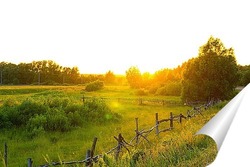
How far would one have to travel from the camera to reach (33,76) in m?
104

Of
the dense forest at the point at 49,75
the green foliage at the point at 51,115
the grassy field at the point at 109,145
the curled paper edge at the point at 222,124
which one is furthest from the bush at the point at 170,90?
the curled paper edge at the point at 222,124

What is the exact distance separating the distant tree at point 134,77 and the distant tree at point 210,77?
5997cm

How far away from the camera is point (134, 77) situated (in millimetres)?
116500

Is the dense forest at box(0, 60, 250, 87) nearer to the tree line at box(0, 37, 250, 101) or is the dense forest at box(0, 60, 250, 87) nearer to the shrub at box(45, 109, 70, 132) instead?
the tree line at box(0, 37, 250, 101)

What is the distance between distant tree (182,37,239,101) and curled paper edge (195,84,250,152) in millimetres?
42320

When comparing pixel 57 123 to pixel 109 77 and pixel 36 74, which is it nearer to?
pixel 36 74

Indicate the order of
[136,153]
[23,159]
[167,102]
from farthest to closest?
1. [167,102]
2. [23,159]
3. [136,153]

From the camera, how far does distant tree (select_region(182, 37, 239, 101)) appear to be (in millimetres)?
47719

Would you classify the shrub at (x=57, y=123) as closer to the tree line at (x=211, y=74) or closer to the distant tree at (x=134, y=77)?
the tree line at (x=211, y=74)

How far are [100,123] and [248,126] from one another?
26273mm

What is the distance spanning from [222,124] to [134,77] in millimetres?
110884

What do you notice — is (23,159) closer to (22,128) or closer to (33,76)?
(22,128)

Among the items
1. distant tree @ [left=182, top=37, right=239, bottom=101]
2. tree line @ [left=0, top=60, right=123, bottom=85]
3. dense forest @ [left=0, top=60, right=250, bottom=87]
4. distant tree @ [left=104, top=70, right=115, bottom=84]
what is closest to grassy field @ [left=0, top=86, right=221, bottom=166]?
distant tree @ [left=182, top=37, right=239, bottom=101]

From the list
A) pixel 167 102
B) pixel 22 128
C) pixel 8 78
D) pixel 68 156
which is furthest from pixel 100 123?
pixel 8 78
